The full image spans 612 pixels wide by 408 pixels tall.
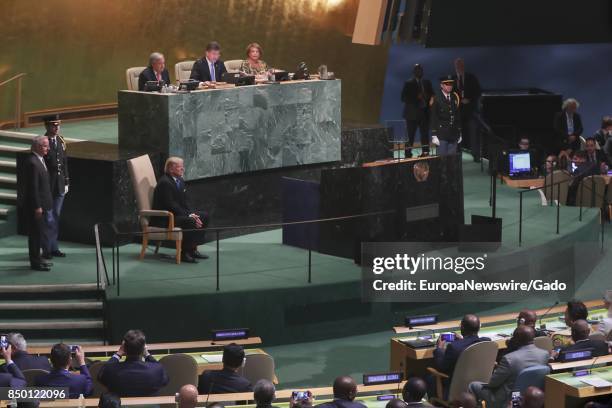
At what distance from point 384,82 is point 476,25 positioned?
2.39 meters

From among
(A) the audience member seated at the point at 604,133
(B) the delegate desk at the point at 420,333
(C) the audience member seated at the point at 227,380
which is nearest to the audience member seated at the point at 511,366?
(B) the delegate desk at the point at 420,333

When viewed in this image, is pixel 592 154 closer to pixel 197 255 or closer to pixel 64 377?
pixel 197 255

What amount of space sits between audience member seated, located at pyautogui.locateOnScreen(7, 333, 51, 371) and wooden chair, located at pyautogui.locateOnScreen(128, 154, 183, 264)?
3641 mm

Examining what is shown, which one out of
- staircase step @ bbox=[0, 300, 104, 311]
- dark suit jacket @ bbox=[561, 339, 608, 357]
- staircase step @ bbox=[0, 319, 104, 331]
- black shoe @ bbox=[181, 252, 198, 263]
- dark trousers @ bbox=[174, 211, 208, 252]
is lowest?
staircase step @ bbox=[0, 319, 104, 331]

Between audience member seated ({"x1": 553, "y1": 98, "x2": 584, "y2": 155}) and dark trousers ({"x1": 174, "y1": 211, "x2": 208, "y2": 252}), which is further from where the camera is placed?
audience member seated ({"x1": 553, "y1": 98, "x2": 584, "y2": 155})

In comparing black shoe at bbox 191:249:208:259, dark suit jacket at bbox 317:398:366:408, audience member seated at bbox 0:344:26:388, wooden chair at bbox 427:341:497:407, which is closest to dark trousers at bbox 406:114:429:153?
black shoe at bbox 191:249:208:259

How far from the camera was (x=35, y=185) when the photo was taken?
1277 cm

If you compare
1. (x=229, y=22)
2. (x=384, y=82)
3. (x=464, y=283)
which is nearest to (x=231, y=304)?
(x=464, y=283)

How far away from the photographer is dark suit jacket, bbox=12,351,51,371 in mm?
9383

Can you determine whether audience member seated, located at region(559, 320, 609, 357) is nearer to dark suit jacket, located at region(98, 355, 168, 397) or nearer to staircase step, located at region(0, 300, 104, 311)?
dark suit jacket, located at region(98, 355, 168, 397)

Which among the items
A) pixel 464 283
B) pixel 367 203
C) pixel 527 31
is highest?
pixel 527 31

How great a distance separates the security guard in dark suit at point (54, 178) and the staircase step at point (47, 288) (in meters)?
0.85

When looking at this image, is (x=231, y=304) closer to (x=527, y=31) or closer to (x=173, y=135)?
(x=173, y=135)

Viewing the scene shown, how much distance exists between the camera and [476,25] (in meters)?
19.6
